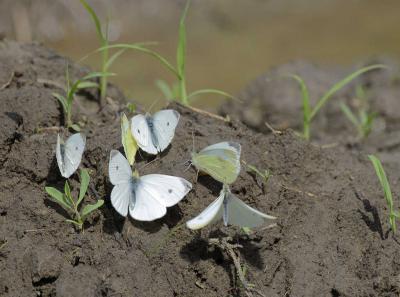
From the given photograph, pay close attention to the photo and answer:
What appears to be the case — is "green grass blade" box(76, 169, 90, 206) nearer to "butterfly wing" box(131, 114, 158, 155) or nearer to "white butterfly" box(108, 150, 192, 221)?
"white butterfly" box(108, 150, 192, 221)

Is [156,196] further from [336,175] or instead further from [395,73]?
[395,73]

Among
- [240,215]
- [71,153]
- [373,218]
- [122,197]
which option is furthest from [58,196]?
[373,218]

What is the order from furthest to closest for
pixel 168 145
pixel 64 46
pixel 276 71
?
pixel 64 46, pixel 276 71, pixel 168 145

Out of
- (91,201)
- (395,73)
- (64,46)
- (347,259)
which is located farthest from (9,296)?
(64,46)

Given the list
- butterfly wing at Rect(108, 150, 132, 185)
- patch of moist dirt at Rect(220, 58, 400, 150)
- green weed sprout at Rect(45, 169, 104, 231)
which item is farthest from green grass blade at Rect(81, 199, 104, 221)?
patch of moist dirt at Rect(220, 58, 400, 150)

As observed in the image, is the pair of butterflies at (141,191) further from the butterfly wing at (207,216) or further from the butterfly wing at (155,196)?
the butterfly wing at (207,216)
